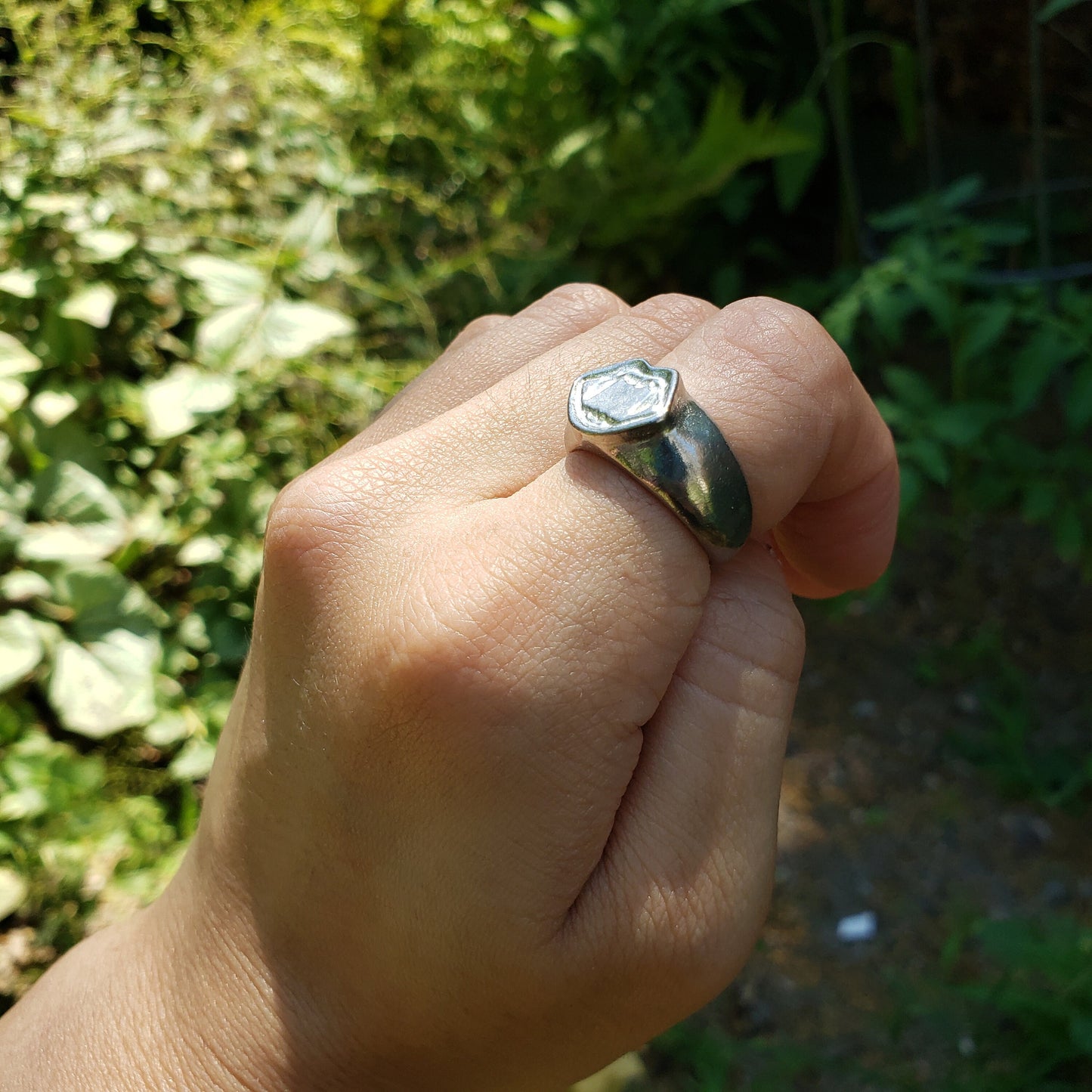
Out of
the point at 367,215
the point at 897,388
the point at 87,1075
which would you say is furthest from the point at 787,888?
the point at 367,215

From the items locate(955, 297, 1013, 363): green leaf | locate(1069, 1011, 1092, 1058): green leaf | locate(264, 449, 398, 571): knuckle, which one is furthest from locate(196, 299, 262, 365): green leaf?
locate(1069, 1011, 1092, 1058): green leaf

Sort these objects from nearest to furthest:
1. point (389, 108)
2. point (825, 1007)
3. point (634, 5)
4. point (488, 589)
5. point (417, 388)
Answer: point (488, 589), point (417, 388), point (825, 1007), point (389, 108), point (634, 5)

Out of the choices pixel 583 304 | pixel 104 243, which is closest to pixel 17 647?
pixel 104 243

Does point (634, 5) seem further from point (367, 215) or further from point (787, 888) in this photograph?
point (787, 888)

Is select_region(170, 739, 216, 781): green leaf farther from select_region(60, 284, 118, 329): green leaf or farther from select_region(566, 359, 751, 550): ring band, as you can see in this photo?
select_region(566, 359, 751, 550): ring band

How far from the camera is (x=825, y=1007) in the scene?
239cm

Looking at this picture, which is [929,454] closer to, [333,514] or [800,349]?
[800,349]

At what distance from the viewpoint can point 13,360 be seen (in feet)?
6.92

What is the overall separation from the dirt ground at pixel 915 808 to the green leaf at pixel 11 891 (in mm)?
1429

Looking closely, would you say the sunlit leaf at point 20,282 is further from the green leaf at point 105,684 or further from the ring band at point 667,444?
the ring band at point 667,444

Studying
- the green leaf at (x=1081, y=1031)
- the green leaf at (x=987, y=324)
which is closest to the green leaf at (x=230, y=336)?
the green leaf at (x=987, y=324)

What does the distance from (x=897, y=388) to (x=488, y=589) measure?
187cm

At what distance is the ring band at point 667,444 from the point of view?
90cm

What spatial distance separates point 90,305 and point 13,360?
0.70 feet
